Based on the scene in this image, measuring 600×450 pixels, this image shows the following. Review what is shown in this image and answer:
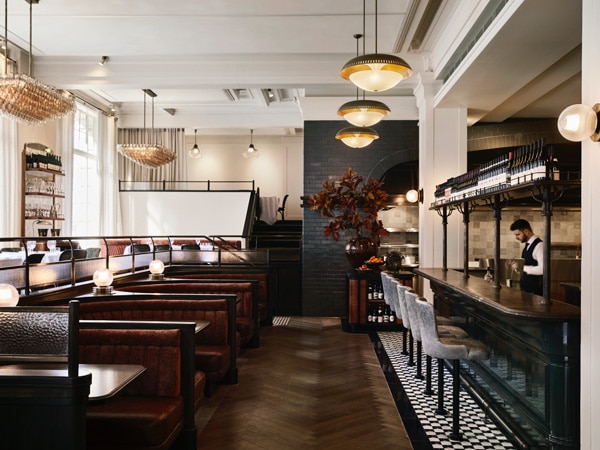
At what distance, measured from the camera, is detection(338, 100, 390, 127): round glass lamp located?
21.0 ft

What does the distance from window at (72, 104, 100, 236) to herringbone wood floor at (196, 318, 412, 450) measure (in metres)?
7.31

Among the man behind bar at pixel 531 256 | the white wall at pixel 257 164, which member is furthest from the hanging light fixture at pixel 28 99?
the white wall at pixel 257 164

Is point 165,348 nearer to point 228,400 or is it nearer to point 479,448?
point 228,400

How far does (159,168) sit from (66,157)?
441cm

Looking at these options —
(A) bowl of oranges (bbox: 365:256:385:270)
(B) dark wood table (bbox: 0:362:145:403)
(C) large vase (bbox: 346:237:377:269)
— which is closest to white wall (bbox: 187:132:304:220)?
(C) large vase (bbox: 346:237:377:269)

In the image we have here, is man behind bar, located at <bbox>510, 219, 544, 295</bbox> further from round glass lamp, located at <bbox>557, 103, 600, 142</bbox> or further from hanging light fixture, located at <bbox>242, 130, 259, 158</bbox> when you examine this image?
hanging light fixture, located at <bbox>242, 130, 259, 158</bbox>

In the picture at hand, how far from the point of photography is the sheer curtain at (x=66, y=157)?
441 inches

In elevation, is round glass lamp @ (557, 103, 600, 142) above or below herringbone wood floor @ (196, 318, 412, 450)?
above

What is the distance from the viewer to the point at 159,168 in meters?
15.7

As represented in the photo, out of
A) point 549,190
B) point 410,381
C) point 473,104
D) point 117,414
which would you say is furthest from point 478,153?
point 117,414

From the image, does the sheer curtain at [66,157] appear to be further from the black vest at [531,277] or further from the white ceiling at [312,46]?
the black vest at [531,277]

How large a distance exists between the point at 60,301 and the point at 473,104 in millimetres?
6086

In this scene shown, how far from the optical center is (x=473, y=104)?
7898 millimetres

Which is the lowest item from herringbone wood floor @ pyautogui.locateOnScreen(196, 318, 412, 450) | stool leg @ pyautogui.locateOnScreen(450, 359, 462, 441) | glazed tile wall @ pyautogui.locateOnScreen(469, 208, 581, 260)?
herringbone wood floor @ pyautogui.locateOnScreen(196, 318, 412, 450)
